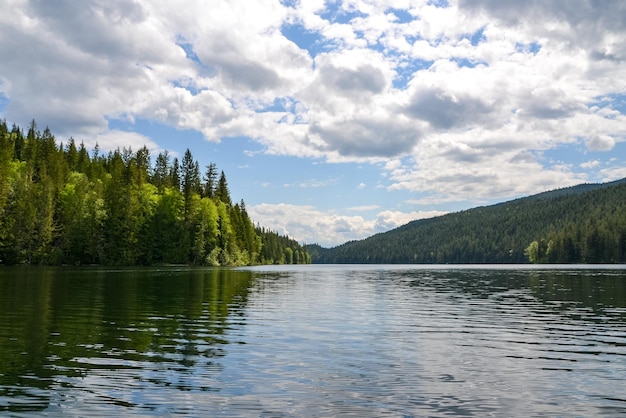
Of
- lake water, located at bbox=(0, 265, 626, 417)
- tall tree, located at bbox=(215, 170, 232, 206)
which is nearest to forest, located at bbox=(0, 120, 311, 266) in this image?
tall tree, located at bbox=(215, 170, 232, 206)

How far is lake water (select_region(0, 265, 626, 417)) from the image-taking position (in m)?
12.2

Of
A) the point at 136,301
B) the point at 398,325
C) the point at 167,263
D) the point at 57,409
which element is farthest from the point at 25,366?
the point at 167,263

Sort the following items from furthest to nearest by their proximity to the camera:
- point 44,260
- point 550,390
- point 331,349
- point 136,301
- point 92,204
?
point 92,204
point 44,260
point 136,301
point 331,349
point 550,390

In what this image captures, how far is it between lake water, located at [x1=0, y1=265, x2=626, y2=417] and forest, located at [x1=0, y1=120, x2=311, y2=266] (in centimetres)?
9272

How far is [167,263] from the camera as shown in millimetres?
139750

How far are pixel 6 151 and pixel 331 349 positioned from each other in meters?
131

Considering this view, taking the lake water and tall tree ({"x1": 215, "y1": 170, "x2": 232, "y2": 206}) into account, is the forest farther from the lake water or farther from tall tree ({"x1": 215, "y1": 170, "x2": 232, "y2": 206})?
the lake water

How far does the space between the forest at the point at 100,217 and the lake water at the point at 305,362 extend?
304 feet

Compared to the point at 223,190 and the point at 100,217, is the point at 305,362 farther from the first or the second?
the point at 223,190

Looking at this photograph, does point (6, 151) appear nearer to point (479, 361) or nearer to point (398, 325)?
point (398, 325)

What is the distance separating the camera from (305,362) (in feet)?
56.4

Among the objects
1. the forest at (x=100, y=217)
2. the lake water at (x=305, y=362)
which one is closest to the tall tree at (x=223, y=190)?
the forest at (x=100, y=217)

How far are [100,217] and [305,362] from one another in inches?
4650

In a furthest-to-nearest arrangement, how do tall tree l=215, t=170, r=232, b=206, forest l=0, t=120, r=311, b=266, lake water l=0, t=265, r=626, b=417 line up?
tall tree l=215, t=170, r=232, b=206 → forest l=0, t=120, r=311, b=266 → lake water l=0, t=265, r=626, b=417
